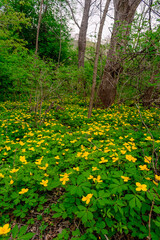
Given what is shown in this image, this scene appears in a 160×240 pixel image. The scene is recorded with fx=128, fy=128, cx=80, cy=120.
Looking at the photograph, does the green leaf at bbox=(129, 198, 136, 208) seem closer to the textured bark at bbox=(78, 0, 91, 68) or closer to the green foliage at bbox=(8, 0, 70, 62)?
the textured bark at bbox=(78, 0, 91, 68)

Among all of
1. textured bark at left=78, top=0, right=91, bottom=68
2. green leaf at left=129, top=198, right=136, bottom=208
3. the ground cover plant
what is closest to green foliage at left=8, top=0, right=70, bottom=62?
textured bark at left=78, top=0, right=91, bottom=68

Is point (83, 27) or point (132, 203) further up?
point (83, 27)

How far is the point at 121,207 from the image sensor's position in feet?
4.35

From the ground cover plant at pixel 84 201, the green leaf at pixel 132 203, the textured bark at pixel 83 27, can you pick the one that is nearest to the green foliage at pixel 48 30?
the textured bark at pixel 83 27

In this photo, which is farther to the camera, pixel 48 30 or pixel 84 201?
pixel 48 30

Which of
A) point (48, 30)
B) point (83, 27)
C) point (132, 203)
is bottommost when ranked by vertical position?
point (132, 203)

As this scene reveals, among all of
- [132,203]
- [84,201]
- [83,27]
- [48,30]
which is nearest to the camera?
[132,203]

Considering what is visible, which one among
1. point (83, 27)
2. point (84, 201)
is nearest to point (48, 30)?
point (83, 27)

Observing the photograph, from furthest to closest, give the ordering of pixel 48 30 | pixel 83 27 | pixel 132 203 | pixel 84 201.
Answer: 1. pixel 48 30
2. pixel 83 27
3. pixel 84 201
4. pixel 132 203

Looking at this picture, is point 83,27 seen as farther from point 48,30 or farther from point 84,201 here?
point 84,201

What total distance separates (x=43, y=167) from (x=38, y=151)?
699 mm

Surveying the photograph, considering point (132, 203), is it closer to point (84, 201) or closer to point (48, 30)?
point (84, 201)

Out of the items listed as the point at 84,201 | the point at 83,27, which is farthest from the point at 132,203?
the point at 83,27

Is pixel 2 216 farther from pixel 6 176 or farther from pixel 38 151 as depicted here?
pixel 38 151
